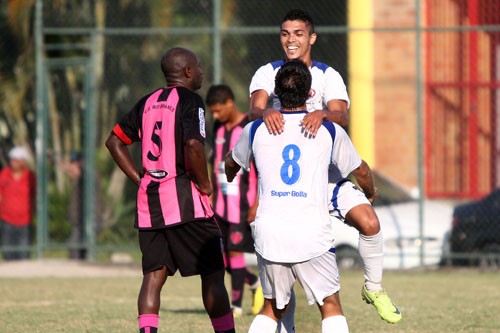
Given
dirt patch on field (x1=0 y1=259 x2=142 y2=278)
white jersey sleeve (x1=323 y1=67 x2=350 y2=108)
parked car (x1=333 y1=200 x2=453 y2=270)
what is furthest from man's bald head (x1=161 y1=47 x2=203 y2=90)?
parked car (x1=333 y1=200 x2=453 y2=270)

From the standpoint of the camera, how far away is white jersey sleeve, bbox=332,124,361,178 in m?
6.41

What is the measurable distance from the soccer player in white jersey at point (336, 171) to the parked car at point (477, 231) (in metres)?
8.85

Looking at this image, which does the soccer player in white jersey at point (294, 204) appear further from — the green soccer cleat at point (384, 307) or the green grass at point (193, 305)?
the green grass at point (193, 305)

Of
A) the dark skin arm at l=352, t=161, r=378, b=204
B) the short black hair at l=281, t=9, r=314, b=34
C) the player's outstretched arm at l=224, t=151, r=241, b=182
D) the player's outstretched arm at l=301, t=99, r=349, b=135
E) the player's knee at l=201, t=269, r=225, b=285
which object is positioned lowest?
the player's knee at l=201, t=269, r=225, b=285

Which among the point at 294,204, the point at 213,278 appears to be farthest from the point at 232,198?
the point at 294,204

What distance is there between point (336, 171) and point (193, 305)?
4785mm

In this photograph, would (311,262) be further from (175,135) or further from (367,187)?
(175,135)

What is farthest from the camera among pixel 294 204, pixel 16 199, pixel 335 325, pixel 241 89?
pixel 241 89

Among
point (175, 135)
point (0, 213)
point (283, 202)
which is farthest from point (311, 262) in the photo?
point (0, 213)

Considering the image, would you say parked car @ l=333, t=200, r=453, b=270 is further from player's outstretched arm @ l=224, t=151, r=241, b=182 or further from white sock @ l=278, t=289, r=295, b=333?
player's outstretched arm @ l=224, t=151, r=241, b=182

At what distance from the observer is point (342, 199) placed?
6891mm

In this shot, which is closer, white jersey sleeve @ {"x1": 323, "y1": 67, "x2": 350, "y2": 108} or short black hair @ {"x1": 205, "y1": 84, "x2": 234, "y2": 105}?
white jersey sleeve @ {"x1": 323, "y1": 67, "x2": 350, "y2": 108}

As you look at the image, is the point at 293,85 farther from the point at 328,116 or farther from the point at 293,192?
the point at 293,192

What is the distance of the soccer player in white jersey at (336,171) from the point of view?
688 cm
